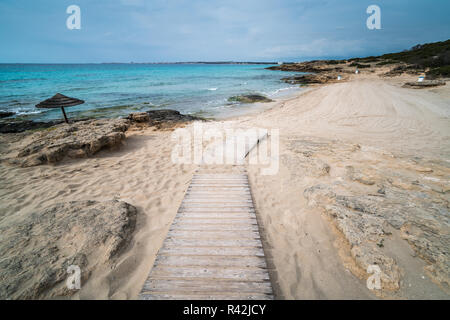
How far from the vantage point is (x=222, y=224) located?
324cm

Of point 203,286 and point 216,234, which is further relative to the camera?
point 216,234

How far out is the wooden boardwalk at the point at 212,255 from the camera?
225 cm

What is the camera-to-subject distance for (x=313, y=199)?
145 inches

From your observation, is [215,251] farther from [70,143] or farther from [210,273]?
[70,143]

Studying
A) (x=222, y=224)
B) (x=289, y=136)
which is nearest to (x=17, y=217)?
(x=222, y=224)

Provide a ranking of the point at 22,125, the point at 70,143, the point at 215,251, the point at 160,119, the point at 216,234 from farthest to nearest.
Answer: the point at 160,119
the point at 22,125
the point at 70,143
the point at 216,234
the point at 215,251

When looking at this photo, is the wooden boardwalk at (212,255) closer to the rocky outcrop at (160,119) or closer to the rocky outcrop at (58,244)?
the rocky outcrop at (58,244)

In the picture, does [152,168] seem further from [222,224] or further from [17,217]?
[222,224]

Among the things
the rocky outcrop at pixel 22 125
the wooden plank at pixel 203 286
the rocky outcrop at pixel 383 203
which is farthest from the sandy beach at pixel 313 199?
the rocky outcrop at pixel 22 125

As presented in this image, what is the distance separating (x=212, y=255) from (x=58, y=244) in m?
2.46

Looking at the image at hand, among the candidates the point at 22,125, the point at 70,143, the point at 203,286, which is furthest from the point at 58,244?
the point at 22,125

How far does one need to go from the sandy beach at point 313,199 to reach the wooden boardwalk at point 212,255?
0.24 metres
